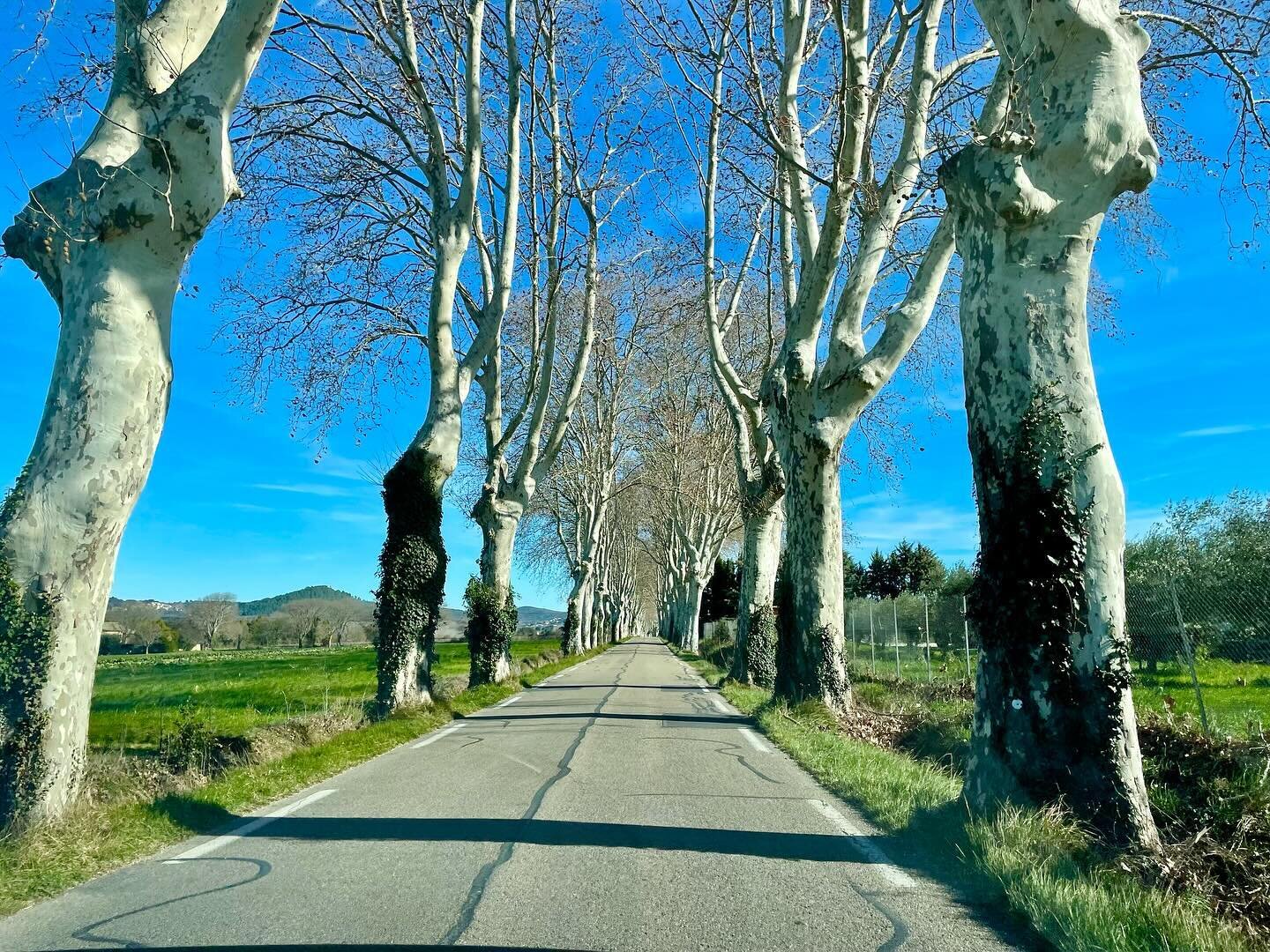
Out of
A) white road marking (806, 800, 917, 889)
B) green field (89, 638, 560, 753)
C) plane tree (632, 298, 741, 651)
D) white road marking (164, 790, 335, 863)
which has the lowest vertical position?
green field (89, 638, 560, 753)

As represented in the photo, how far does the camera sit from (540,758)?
9141mm

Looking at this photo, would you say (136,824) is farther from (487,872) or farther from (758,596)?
(758,596)

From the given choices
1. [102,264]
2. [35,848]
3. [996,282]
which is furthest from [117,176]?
[996,282]

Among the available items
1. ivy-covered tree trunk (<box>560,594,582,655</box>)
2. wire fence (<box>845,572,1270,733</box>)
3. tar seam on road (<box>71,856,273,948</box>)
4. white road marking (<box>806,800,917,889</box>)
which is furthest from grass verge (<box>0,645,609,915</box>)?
ivy-covered tree trunk (<box>560,594,582,655</box>)

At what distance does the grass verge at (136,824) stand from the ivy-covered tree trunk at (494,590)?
396 inches

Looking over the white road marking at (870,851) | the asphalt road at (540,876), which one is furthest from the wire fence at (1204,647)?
the asphalt road at (540,876)

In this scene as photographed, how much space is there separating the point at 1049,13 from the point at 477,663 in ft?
57.0

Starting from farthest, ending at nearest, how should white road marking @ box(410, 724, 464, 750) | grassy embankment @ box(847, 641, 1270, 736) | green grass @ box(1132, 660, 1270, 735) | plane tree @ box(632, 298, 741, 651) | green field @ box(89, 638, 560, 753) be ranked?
plane tree @ box(632, 298, 741, 651) → green field @ box(89, 638, 560, 753) → green grass @ box(1132, 660, 1270, 735) → grassy embankment @ box(847, 641, 1270, 736) → white road marking @ box(410, 724, 464, 750)

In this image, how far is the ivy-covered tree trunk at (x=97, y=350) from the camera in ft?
18.3

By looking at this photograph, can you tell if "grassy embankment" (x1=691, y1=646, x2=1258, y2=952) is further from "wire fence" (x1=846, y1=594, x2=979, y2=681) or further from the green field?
"wire fence" (x1=846, y1=594, x2=979, y2=681)

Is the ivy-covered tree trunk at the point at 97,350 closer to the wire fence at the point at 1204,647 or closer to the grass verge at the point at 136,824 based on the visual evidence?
the grass verge at the point at 136,824

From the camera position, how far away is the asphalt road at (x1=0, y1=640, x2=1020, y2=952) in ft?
12.8

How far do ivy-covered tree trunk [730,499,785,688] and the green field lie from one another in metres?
8.06

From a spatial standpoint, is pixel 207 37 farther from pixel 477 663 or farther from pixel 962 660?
pixel 962 660
